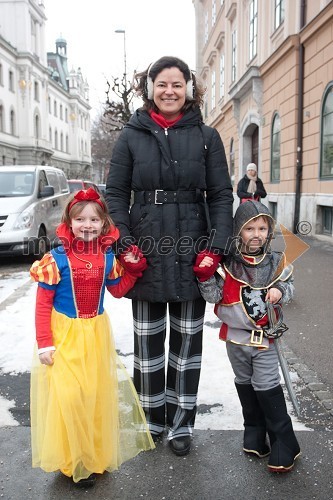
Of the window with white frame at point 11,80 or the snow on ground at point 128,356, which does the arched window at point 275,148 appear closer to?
the snow on ground at point 128,356

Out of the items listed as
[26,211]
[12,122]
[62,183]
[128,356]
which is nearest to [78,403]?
[128,356]

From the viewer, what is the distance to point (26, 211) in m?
9.33

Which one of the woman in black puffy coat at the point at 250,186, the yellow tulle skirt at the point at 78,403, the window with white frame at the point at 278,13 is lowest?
the yellow tulle skirt at the point at 78,403

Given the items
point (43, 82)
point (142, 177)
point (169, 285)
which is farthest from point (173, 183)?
point (43, 82)

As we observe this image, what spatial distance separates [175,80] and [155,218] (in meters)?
0.74

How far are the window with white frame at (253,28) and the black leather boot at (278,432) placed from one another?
57.7 ft

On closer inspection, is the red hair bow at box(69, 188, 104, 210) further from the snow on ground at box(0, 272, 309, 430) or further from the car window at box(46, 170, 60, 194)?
the car window at box(46, 170, 60, 194)

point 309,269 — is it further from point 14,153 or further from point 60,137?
point 60,137

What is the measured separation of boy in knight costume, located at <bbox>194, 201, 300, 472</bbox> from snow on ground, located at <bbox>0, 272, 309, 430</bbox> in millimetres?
440

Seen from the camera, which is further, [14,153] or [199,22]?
[14,153]

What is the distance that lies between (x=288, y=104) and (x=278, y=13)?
3.17 m

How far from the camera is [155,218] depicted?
103 inches

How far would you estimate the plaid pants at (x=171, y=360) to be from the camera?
9.07ft

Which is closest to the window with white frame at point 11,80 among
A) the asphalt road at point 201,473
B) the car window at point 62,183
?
the car window at point 62,183
